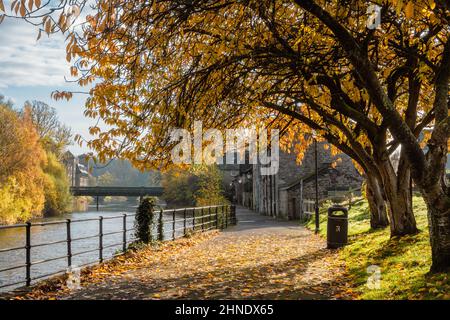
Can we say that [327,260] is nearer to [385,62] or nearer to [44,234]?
[385,62]

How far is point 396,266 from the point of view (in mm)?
9188

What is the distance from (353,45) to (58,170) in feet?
166

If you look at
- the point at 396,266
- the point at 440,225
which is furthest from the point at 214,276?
the point at 440,225

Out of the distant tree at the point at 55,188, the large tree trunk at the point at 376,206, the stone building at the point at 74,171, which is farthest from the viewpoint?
the stone building at the point at 74,171

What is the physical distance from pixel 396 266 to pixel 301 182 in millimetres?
26781

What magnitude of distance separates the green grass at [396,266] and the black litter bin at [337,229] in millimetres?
315

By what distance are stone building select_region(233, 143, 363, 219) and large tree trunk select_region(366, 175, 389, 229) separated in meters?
15.5

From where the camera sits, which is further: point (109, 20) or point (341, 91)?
point (341, 91)

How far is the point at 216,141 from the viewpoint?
1334cm

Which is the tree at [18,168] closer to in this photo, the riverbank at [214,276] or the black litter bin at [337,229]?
the riverbank at [214,276]

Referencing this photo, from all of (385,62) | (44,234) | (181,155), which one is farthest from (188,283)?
(44,234)

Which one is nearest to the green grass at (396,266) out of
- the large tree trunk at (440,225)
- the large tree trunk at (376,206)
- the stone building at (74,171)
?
the large tree trunk at (440,225)

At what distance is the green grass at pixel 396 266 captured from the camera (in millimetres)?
6984

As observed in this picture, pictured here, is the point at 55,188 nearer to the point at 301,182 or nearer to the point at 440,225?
the point at 301,182
